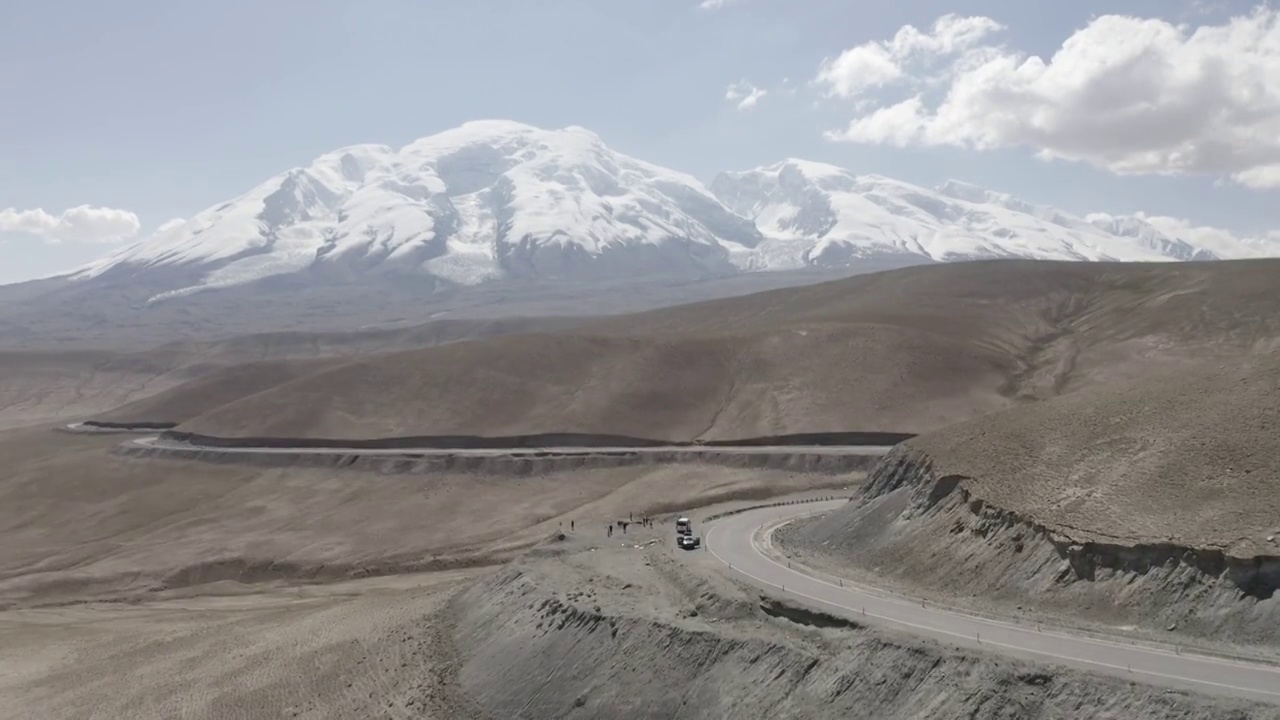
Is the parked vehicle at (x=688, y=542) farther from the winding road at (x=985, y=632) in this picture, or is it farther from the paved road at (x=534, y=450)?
the paved road at (x=534, y=450)

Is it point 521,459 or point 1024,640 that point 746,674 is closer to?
point 1024,640

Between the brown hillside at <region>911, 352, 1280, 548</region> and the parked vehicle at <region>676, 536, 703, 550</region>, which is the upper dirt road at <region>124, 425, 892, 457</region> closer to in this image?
the brown hillside at <region>911, 352, 1280, 548</region>

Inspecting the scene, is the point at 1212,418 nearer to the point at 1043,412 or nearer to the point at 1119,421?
the point at 1119,421

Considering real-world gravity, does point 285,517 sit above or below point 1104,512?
below

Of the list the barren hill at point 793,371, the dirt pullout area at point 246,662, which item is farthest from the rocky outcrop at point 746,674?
the barren hill at point 793,371

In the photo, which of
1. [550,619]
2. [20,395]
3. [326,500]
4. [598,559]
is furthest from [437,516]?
[20,395]

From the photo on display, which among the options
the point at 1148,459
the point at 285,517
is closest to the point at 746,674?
the point at 1148,459

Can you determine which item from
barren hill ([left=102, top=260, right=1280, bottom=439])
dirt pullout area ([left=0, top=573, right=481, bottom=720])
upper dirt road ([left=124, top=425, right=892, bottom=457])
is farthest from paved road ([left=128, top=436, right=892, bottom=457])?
dirt pullout area ([left=0, top=573, right=481, bottom=720])
